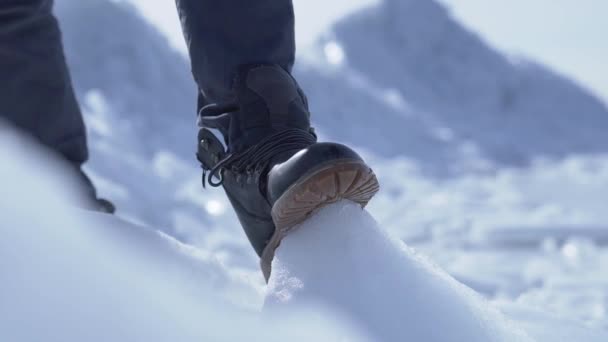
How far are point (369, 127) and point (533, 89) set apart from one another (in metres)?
2.60

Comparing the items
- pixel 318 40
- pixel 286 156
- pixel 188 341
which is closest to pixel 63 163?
pixel 286 156

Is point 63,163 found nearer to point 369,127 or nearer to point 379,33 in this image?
point 369,127

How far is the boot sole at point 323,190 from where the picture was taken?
831 millimetres

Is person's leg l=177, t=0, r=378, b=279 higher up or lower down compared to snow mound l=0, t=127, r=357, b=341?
higher up

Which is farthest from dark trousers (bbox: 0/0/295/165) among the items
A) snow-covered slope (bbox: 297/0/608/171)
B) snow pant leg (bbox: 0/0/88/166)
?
snow-covered slope (bbox: 297/0/608/171)

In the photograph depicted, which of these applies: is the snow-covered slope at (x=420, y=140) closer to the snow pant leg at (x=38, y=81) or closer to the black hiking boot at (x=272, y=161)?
the black hiking boot at (x=272, y=161)

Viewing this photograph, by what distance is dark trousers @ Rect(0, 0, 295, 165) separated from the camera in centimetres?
108

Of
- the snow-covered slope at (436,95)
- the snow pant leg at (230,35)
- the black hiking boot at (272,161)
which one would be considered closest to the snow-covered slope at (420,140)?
the snow-covered slope at (436,95)

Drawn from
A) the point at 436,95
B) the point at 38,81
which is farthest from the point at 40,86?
the point at 436,95

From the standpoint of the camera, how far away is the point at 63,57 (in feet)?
4.78

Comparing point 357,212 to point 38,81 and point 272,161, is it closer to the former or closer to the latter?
point 272,161

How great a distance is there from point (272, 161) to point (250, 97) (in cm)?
14

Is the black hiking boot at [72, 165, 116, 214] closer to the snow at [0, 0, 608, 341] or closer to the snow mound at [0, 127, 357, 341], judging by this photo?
the snow at [0, 0, 608, 341]

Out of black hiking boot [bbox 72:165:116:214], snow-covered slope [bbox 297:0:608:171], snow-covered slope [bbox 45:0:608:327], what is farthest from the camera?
snow-covered slope [bbox 297:0:608:171]
